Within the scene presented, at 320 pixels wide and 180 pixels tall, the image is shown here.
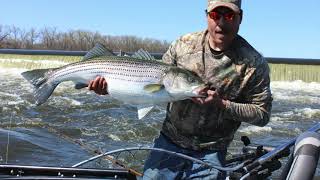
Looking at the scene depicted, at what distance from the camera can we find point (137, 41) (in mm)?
69312

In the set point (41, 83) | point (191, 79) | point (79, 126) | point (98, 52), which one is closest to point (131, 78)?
point (98, 52)

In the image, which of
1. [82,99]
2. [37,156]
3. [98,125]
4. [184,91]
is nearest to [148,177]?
[184,91]

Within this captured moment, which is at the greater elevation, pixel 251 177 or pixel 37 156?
pixel 251 177

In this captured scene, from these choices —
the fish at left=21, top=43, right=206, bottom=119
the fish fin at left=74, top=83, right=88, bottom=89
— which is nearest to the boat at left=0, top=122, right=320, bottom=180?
the fish at left=21, top=43, right=206, bottom=119

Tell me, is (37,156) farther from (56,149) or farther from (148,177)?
(148,177)

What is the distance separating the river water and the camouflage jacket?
3385 mm

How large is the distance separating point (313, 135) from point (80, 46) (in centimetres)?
6300

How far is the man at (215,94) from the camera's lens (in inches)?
163

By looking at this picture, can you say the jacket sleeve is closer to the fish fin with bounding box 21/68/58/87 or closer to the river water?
the fish fin with bounding box 21/68/58/87

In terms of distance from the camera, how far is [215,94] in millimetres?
3973

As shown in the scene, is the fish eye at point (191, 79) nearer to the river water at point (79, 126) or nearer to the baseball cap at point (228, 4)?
the baseball cap at point (228, 4)

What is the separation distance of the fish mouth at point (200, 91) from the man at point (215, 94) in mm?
15

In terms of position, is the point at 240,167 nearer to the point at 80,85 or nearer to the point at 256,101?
the point at 256,101

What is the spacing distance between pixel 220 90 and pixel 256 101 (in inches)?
10.4
